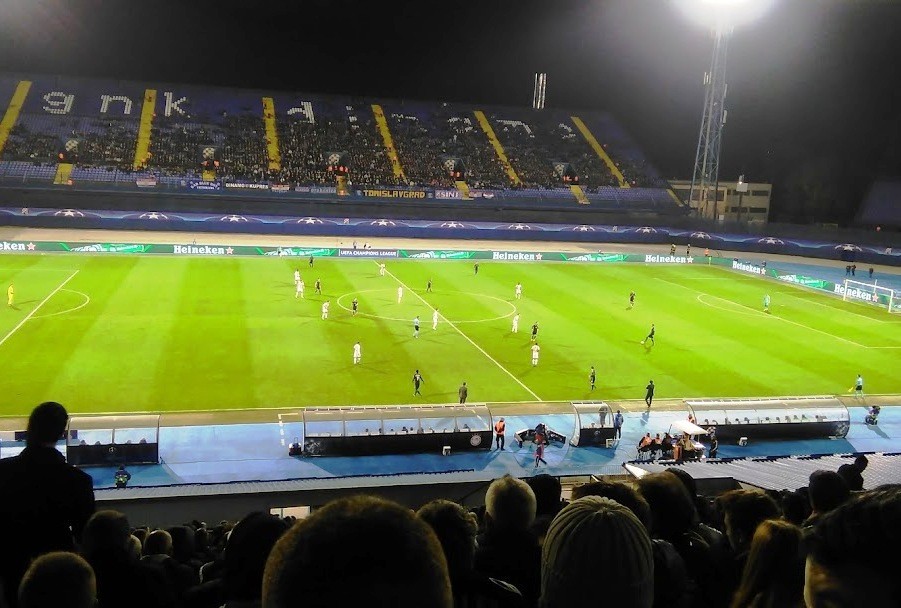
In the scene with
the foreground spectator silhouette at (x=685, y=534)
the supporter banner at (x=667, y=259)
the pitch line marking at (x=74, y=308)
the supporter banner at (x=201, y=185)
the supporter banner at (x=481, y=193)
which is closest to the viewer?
the foreground spectator silhouette at (x=685, y=534)

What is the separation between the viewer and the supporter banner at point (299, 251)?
57031mm

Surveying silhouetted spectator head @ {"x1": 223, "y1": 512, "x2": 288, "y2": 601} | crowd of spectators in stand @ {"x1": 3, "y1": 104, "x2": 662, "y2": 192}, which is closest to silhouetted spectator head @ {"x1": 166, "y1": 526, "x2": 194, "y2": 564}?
silhouetted spectator head @ {"x1": 223, "y1": 512, "x2": 288, "y2": 601}

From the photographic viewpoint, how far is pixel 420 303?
43.2 meters

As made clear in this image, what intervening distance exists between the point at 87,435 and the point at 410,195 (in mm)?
56313

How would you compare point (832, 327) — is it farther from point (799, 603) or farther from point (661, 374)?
point (799, 603)

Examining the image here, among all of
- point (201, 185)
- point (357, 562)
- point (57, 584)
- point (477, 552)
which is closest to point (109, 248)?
point (201, 185)

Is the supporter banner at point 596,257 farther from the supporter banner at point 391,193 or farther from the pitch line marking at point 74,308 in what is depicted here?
the pitch line marking at point 74,308

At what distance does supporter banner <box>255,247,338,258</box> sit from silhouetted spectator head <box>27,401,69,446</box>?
52.6 m

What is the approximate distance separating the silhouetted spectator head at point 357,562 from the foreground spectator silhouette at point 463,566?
158 centimetres

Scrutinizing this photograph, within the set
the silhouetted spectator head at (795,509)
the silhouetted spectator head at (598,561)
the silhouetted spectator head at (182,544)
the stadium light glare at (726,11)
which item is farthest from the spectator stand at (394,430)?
the stadium light glare at (726,11)

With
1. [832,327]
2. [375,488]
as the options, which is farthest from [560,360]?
[375,488]

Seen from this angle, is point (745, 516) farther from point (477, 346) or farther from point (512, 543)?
point (477, 346)

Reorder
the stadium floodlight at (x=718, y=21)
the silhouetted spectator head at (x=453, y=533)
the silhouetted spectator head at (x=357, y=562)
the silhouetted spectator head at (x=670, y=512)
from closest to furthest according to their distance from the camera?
the silhouetted spectator head at (x=357, y=562)
the silhouetted spectator head at (x=453, y=533)
the silhouetted spectator head at (x=670, y=512)
the stadium floodlight at (x=718, y=21)

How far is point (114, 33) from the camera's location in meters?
78.8
